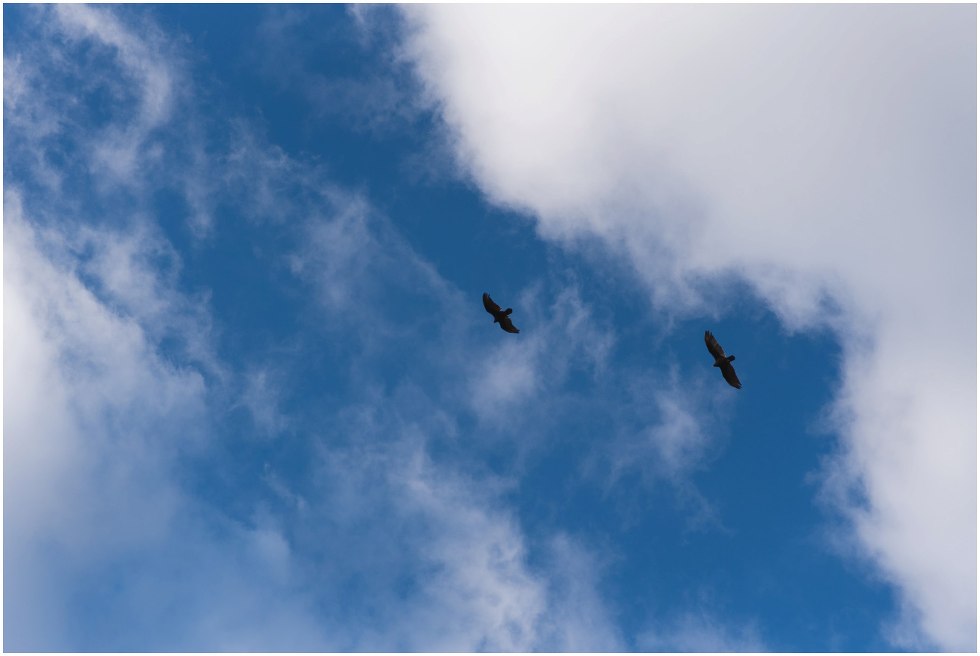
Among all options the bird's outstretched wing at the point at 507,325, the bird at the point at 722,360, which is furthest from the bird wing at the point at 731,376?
the bird's outstretched wing at the point at 507,325

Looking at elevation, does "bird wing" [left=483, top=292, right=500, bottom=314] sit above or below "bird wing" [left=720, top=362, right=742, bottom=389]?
above

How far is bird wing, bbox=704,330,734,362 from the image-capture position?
58.9m

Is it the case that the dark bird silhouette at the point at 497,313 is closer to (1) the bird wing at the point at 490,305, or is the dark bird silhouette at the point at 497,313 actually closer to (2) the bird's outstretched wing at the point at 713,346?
(1) the bird wing at the point at 490,305

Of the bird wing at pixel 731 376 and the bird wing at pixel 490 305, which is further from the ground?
the bird wing at pixel 490 305

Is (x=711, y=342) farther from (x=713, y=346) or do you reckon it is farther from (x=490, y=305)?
(x=490, y=305)

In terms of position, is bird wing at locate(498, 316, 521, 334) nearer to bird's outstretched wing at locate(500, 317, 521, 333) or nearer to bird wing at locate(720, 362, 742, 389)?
bird's outstretched wing at locate(500, 317, 521, 333)

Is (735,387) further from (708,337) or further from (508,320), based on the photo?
(508,320)

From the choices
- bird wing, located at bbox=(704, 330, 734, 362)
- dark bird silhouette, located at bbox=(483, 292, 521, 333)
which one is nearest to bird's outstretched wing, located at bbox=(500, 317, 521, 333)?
dark bird silhouette, located at bbox=(483, 292, 521, 333)

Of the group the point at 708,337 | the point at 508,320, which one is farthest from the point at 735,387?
the point at 508,320

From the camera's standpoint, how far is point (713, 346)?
193 ft

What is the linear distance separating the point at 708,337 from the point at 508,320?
17386 mm

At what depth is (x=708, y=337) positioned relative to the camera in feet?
194

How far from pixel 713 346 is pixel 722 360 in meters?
1.42

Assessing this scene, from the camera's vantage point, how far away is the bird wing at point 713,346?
5891 cm
